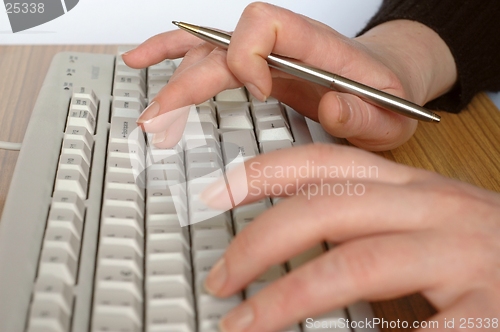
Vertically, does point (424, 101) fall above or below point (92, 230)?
above

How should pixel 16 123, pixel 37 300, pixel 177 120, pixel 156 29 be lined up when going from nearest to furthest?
1. pixel 37 300
2. pixel 177 120
3. pixel 16 123
4. pixel 156 29

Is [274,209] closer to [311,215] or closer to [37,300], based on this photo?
[311,215]

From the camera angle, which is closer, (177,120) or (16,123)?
(177,120)

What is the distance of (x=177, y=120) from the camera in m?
0.50

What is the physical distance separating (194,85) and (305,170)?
0.17m

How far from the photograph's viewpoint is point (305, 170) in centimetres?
40

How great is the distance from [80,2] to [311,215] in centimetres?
68

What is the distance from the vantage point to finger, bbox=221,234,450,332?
0.33 metres

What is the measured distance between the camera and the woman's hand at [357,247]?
13.2 inches

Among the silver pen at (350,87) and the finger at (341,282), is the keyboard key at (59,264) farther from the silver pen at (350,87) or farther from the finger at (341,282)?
the silver pen at (350,87)

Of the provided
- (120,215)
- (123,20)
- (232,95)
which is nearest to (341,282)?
Answer: (120,215)

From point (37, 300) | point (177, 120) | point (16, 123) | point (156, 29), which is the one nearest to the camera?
point (37, 300)

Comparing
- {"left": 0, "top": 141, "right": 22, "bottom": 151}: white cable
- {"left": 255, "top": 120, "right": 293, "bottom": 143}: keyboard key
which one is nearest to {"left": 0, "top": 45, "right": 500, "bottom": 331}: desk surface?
{"left": 0, "top": 141, "right": 22, "bottom": 151}: white cable

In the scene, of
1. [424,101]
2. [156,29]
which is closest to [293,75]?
[424,101]
